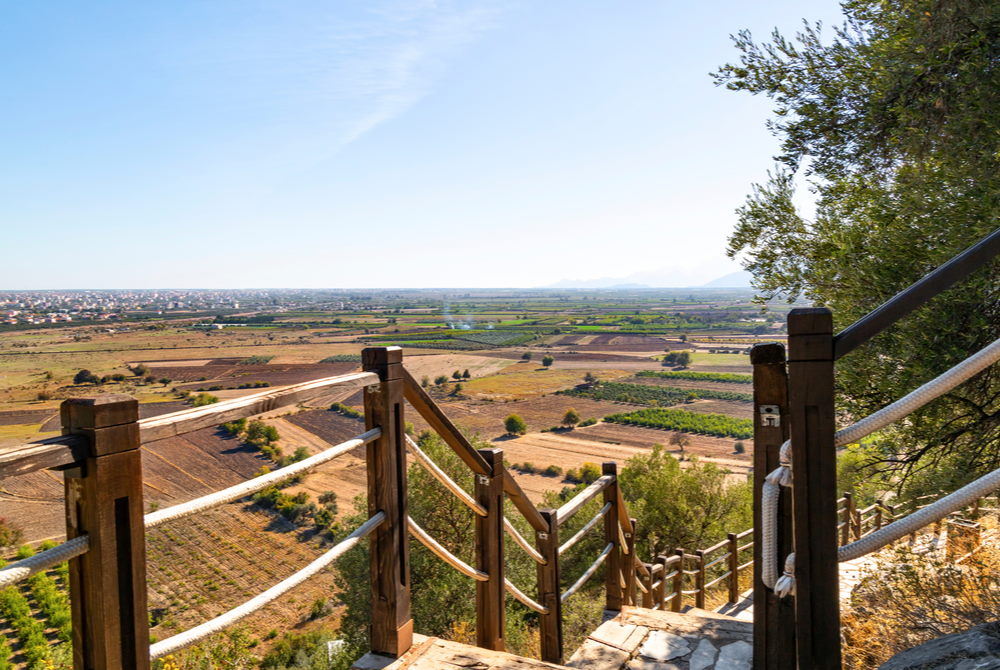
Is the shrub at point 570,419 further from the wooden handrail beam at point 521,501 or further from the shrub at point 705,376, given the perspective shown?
the wooden handrail beam at point 521,501

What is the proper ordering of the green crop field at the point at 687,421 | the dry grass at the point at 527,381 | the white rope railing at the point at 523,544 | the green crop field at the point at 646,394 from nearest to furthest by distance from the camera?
the white rope railing at the point at 523,544
the green crop field at the point at 687,421
the green crop field at the point at 646,394
the dry grass at the point at 527,381

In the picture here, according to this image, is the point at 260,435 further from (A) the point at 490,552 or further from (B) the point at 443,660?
(B) the point at 443,660

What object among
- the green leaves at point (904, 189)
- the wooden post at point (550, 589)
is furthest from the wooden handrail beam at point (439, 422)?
the green leaves at point (904, 189)

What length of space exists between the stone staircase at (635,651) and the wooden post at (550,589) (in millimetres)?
162

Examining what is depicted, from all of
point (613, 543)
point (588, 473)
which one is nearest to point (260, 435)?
point (588, 473)

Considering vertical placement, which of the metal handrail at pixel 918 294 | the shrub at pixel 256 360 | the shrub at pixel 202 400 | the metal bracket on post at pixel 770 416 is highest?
the metal handrail at pixel 918 294

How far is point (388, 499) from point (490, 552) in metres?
0.77

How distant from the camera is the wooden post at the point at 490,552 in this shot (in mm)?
2545

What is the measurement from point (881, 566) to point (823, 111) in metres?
3.86

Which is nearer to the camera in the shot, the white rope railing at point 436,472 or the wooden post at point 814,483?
the wooden post at point 814,483

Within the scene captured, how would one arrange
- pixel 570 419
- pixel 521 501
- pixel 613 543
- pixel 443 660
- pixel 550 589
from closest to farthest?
pixel 443 660 < pixel 521 501 < pixel 550 589 < pixel 613 543 < pixel 570 419

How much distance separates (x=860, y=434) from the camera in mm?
1307

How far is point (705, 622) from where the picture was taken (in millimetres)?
3369

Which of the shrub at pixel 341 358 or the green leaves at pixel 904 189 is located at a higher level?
the green leaves at pixel 904 189
